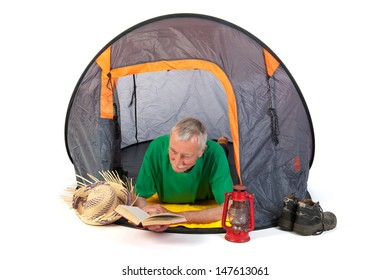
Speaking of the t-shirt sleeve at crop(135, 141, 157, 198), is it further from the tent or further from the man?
the tent

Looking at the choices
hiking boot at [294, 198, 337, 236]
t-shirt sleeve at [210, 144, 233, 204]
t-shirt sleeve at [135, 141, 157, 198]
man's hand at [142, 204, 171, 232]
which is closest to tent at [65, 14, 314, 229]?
t-shirt sleeve at [210, 144, 233, 204]

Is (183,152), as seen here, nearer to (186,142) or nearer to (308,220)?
(186,142)

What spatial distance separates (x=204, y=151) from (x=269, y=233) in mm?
680

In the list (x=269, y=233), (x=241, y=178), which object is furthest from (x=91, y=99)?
(x=269, y=233)

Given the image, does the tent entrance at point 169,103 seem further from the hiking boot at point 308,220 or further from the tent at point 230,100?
the hiking boot at point 308,220

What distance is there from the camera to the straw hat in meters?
4.00

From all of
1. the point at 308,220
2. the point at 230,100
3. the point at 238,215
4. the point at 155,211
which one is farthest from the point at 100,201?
the point at 308,220

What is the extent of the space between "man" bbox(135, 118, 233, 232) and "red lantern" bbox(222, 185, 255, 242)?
0.20 meters

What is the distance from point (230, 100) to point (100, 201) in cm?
107

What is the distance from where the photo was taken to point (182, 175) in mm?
4152

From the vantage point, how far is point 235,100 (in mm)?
4098

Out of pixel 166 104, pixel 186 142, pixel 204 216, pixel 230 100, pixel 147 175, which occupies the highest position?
pixel 230 100

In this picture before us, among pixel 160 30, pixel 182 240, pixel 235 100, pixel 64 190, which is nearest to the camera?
pixel 182 240

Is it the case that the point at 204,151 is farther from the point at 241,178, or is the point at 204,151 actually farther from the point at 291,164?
the point at 291,164
